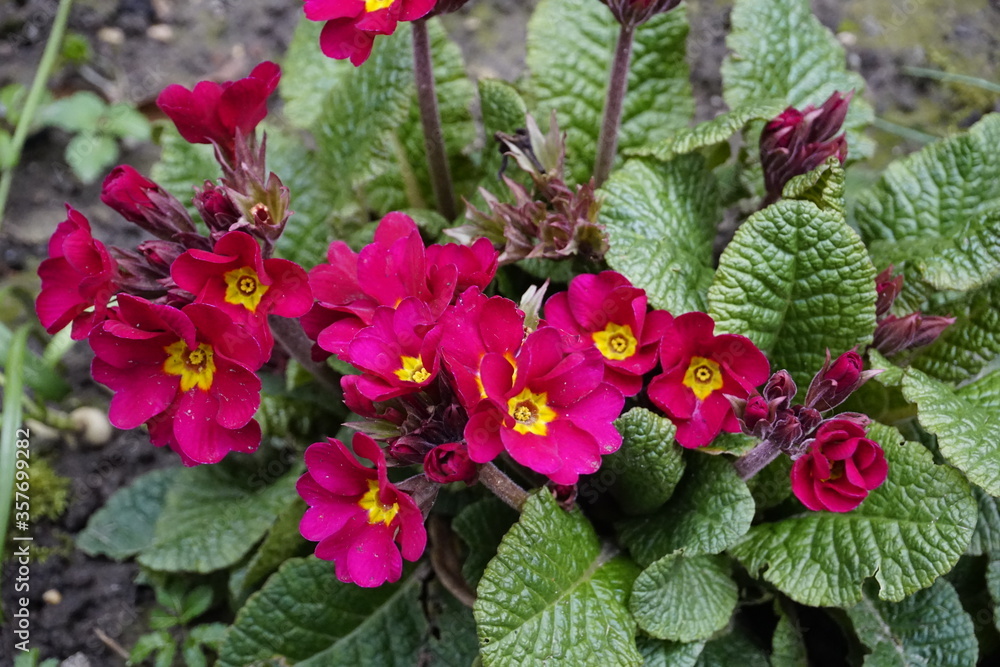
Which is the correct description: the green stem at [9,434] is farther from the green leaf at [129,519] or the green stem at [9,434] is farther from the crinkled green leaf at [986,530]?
the crinkled green leaf at [986,530]

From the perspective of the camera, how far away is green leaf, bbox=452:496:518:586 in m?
2.03

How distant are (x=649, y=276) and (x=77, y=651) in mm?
1945

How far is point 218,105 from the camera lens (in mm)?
1723

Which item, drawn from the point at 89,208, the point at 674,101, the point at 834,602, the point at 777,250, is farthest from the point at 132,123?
the point at 834,602

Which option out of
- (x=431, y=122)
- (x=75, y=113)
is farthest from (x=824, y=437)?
(x=75, y=113)

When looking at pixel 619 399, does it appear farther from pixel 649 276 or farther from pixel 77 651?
pixel 77 651

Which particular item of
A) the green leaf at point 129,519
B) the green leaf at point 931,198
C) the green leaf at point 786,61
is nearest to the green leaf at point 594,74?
the green leaf at point 786,61

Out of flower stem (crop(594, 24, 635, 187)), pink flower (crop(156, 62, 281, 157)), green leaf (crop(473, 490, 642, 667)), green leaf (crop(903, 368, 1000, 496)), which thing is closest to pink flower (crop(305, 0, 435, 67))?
pink flower (crop(156, 62, 281, 157))

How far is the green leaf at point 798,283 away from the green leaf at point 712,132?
0.92 ft

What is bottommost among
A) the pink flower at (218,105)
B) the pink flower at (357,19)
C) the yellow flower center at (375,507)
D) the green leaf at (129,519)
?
the green leaf at (129,519)

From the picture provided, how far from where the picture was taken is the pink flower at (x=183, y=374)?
154cm

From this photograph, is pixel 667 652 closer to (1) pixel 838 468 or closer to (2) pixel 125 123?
(1) pixel 838 468

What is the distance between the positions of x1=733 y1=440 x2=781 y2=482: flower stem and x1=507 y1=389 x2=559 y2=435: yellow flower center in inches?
18.4

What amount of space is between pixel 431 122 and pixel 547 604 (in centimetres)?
123
